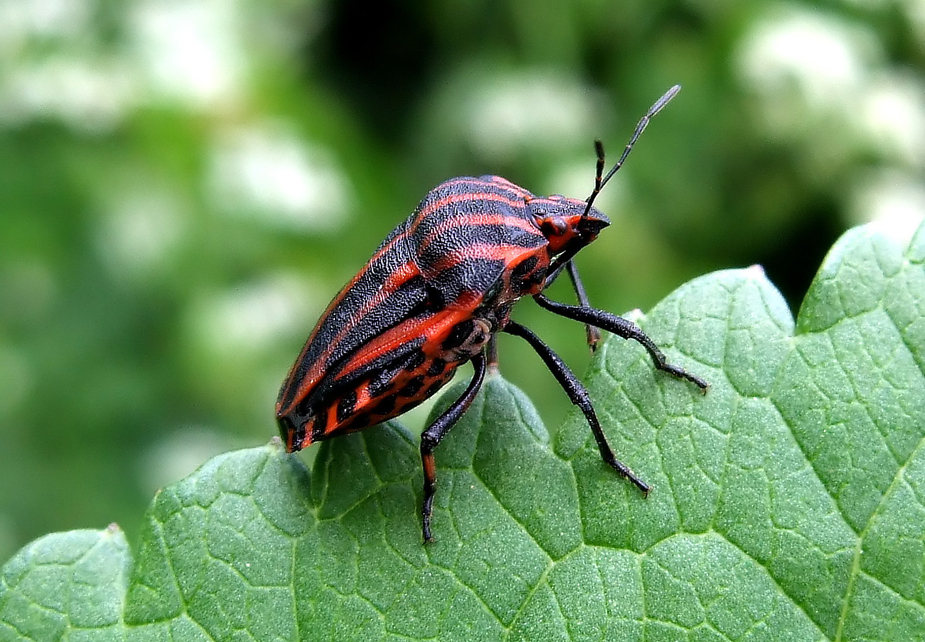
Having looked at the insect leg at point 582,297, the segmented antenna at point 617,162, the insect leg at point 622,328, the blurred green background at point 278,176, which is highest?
the blurred green background at point 278,176

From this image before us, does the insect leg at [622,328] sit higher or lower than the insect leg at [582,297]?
lower

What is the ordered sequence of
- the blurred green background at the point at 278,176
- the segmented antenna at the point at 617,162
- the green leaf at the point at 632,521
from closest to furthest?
→ the green leaf at the point at 632,521, the segmented antenna at the point at 617,162, the blurred green background at the point at 278,176

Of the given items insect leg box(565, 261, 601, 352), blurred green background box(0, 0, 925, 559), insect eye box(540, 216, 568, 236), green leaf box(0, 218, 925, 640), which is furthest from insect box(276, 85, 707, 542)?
blurred green background box(0, 0, 925, 559)

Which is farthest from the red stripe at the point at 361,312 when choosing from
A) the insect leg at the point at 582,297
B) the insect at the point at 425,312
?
the insect leg at the point at 582,297

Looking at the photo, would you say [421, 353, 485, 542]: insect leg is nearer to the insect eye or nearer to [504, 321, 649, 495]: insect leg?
[504, 321, 649, 495]: insect leg

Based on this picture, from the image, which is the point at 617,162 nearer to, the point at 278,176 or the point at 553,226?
the point at 553,226

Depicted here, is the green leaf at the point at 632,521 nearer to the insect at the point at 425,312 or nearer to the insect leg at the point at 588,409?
the insect leg at the point at 588,409
